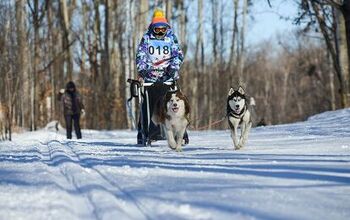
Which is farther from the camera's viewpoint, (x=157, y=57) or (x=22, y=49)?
(x=22, y=49)

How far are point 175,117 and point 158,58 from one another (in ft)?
5.10

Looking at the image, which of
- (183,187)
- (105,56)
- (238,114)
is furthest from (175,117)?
(105,56)

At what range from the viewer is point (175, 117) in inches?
Answer: 335

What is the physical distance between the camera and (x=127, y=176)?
17.0ft

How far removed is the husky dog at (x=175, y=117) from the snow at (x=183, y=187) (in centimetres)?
137

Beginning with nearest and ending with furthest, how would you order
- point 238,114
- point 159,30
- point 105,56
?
point 238,114 < point 159,30 < point 105,56

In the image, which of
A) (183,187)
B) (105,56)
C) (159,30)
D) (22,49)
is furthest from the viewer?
(105,56)

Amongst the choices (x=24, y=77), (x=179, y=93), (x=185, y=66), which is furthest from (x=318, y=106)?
(x=179, y=93)

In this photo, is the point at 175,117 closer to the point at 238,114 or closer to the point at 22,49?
the point at 238,114

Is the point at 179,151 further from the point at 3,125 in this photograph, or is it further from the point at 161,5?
the point at 161,5

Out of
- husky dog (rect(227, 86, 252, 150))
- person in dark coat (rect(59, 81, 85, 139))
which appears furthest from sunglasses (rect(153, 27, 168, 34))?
person in dark coat (rect(59, 81, 85, 139))

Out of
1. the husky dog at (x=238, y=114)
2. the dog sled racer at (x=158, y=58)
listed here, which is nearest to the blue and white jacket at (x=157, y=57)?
the dog sled racer at (x=158, y=58)

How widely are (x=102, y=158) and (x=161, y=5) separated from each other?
22.6 m

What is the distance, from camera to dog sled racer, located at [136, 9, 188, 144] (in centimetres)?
958
